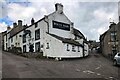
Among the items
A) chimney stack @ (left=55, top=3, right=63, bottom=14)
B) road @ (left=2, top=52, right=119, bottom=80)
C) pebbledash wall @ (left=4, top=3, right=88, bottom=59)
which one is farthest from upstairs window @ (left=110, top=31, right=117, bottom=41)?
road @ (left=2, top=52, right=119, bottom=80)

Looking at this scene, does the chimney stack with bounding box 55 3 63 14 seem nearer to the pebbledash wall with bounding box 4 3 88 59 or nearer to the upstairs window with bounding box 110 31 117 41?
the pebbledash wall with bounding box 4 3 88 59

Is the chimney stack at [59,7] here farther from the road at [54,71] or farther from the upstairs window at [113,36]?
the road at [54,71]

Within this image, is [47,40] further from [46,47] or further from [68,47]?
[68,47]

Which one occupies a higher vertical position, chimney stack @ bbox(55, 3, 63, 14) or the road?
chimney stack @ bbox(55, 3, 63, 14)

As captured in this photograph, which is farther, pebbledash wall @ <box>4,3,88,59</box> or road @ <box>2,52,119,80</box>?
pebbledash wall @ <box>4,3,88,59</box>

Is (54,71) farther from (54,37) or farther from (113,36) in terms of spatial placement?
(113,36)

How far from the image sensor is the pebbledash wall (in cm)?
3612

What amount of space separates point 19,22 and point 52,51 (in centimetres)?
3021

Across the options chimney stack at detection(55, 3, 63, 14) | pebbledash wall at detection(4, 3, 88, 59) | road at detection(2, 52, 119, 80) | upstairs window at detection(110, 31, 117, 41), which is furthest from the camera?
upstairs window at detection(110, 31, 117, 41)

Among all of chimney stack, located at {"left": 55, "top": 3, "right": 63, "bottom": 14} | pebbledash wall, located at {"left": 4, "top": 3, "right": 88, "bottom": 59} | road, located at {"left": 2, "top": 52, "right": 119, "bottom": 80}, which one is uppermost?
chimney stack, located at {"left": 55, "top": 3, "right": 63, "bottom": 14}

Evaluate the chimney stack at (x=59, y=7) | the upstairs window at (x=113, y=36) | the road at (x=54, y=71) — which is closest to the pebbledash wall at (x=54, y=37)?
the chimney stack at (x=59, y=7)

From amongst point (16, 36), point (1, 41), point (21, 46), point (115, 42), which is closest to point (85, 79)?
point (115, 42)

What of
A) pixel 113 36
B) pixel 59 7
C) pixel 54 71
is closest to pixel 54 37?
pixel 59 7

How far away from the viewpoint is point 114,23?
156 ft
